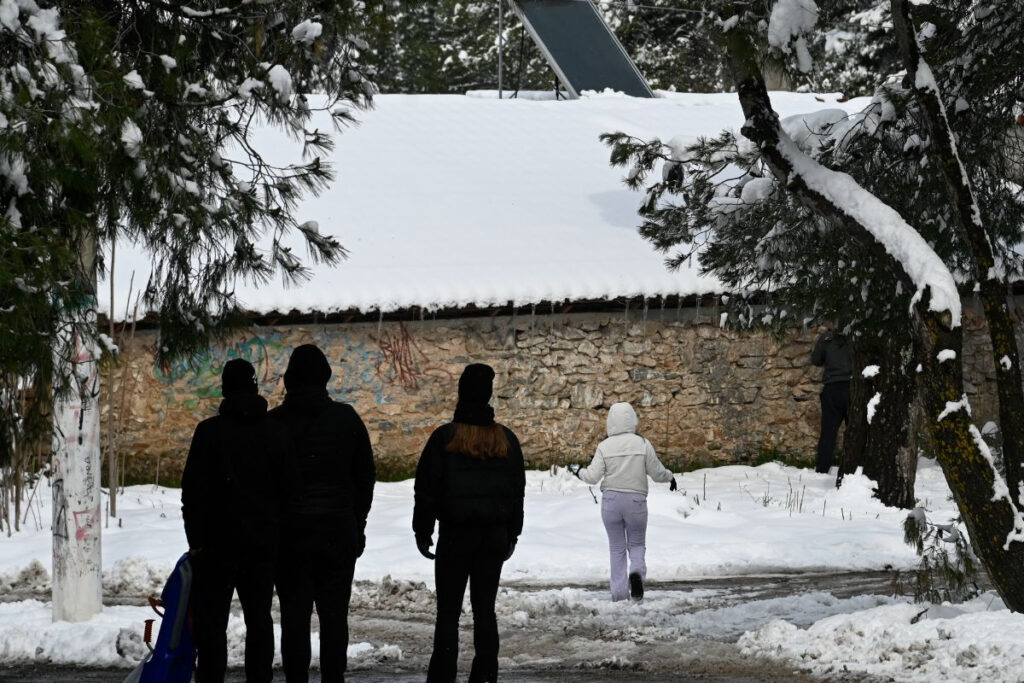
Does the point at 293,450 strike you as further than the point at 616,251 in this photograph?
No

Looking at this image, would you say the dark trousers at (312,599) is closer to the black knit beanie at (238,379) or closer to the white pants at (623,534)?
the black knit beanie at (238,379)

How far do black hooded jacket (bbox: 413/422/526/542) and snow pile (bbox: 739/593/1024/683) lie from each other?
1.98 metres

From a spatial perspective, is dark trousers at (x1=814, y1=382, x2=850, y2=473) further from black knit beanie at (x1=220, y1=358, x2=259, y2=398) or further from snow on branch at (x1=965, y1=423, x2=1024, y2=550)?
black knit beanie at (x1=220, y1=358, x2=259, y2=398)

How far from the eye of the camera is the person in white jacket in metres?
8.73

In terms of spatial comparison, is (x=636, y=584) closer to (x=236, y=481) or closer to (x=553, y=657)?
(x=553, y=657)

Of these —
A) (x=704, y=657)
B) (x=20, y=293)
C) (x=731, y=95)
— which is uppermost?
(x=731, y=95)

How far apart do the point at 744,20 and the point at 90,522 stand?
183 inches

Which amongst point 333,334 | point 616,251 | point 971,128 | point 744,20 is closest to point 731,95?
point 616,251

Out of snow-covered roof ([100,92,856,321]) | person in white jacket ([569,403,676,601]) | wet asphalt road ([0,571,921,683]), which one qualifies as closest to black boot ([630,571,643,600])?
person in white jacket ([569,403,676,601])

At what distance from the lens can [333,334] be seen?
1428 centimetres

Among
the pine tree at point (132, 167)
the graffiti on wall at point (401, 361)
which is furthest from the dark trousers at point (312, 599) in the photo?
the graffiti on wall at point (401, 361)

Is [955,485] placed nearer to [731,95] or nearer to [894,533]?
[894,533]

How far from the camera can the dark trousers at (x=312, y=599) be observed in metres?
5.80

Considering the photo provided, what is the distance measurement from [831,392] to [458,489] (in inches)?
352
